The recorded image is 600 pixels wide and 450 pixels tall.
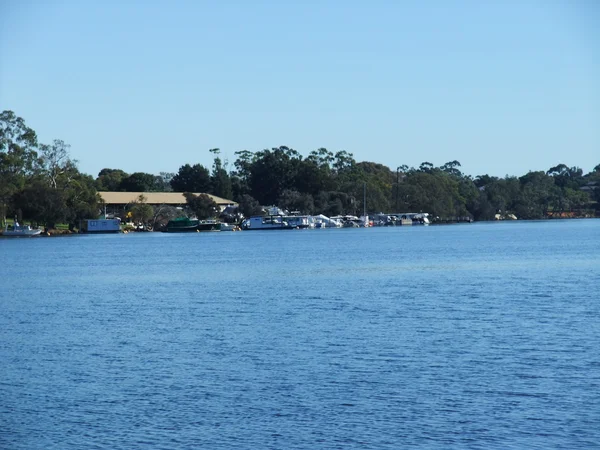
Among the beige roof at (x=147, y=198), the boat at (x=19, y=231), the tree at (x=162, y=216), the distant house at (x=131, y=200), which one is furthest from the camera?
the beige roof at (x=147, y=198)

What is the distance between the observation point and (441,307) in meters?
35.7

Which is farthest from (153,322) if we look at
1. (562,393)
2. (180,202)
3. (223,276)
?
(180,202)

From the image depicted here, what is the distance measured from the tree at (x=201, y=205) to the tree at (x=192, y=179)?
61.8ft

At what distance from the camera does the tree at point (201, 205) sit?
16691 centimetres

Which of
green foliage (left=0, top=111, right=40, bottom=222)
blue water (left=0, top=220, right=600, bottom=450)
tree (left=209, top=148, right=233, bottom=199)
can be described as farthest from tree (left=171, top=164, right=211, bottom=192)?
blue water (left=0, top=220, right=600, bottom=450)

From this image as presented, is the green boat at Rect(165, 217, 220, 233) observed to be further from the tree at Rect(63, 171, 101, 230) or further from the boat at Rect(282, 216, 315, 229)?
the boat at Rect(282, 216, 315, 229)

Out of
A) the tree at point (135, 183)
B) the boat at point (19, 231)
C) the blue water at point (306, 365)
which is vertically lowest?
the blue water at point (306, 365)

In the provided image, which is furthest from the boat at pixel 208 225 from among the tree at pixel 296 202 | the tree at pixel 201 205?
the tree at pixel 296 202

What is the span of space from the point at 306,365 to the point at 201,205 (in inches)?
5680

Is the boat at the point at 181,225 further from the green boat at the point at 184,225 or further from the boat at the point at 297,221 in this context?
the boat at the point at 297,221

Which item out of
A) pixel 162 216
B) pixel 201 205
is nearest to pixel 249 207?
pixel 201 205

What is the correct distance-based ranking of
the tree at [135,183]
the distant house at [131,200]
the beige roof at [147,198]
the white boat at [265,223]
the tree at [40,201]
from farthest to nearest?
the tree at [135,183]
the white boat at [265,223]
the beige roof at [147,198]
the distant house at [131,200]
the tree at [40,201]

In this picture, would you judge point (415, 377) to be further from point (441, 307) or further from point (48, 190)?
point (48, 190)

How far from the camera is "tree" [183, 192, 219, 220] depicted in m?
167
